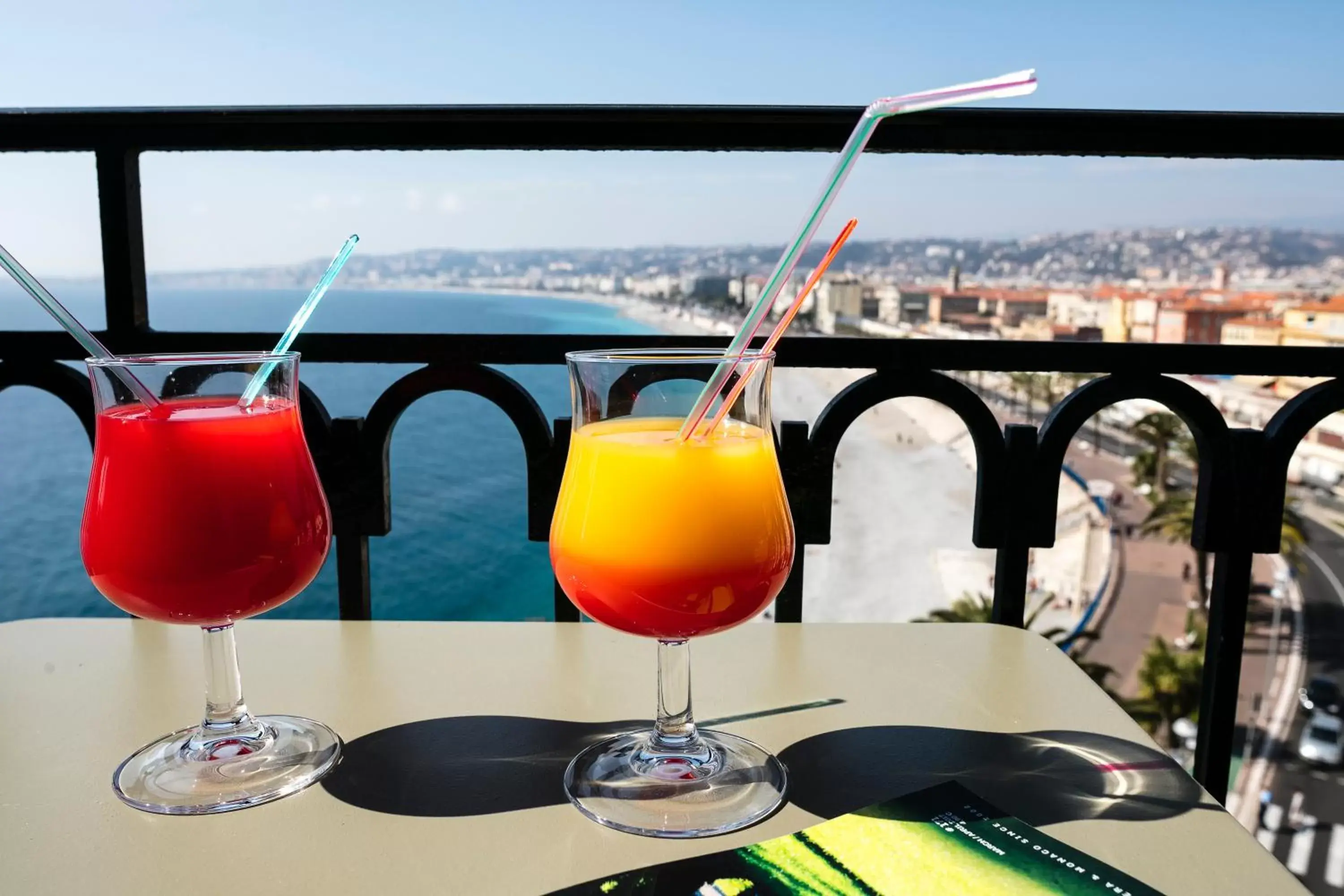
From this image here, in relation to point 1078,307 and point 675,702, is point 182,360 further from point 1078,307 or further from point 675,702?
point 1078,307

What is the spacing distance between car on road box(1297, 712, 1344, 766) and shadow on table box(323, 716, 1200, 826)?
3123 cm

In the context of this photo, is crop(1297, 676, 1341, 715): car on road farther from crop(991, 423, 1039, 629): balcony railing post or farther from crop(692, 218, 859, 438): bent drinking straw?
crop(692, 218, 859, 438): bent drinking straw

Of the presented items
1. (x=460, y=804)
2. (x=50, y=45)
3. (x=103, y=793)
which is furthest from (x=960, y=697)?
(x=50, y=45)

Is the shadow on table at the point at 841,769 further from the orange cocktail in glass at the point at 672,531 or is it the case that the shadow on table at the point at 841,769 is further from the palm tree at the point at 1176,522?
the palm tree at the point at 1176,522

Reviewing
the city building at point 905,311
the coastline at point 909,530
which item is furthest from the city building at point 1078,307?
the coastline at point 909,530

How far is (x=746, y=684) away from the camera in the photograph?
908mm

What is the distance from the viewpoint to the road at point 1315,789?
21.0m

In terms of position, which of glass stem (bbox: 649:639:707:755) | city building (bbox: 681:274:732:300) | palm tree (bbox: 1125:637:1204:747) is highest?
city building (bbox: 681:274:732:300)

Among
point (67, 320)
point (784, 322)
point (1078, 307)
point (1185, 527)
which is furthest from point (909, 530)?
point (67, 320)

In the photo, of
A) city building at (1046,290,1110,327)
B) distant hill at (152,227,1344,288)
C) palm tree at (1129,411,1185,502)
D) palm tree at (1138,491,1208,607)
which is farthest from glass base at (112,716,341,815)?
city building at (1046,290,1110,327)

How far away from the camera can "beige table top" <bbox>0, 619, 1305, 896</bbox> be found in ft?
1.96

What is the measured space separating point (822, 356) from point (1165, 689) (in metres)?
26.1

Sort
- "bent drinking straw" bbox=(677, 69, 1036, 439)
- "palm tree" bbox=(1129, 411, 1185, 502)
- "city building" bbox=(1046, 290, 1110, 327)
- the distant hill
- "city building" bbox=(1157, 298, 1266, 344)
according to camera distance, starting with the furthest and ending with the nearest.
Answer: the distant hill < "city building" bbox=(1046, 290, 1110, 327) < "city building" bbox=(1157, 298, 1266, 344) < "palm tree" bbox=(1129, 411, 1185, 502) < "bent drinking straw" bbox=(677, 69, 1036, 439)

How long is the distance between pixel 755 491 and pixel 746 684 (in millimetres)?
256
